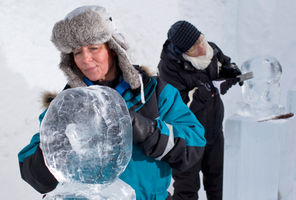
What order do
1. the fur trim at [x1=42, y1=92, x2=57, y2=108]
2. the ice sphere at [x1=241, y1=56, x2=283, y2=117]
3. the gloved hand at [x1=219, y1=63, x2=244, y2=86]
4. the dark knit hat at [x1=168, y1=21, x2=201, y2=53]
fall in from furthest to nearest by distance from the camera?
1. the gloved hand at [x1=219, y1=63, x2=244, y2=86]
2. the dark knit hat at [x1=168, y1=21, x2=201, y2=53]
3. the ice sphere at [x1=241, y1=56, x2=283, y2=117]
4. the fur trim at [x1=42, y1=92, x2=57, y2=108]

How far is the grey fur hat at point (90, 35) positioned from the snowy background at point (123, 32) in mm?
259

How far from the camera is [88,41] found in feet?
2.82

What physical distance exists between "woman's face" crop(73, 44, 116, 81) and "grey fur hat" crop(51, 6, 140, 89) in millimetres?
21

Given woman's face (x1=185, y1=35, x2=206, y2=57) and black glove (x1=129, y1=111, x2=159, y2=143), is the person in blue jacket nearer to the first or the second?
black glove (x1=129, y1=111, x2=159, y2=143)

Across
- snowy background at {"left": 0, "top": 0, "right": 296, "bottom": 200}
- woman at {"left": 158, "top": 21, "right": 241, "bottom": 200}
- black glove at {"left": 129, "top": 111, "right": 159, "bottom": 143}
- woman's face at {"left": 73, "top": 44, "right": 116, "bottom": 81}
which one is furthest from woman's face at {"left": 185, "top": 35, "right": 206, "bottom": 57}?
black glove at {"left": 129, "top": 111, "right": 159, "bottom": 143}

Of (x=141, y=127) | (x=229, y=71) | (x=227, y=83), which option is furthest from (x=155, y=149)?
(x=229, y=71)

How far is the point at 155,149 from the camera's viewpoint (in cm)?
81

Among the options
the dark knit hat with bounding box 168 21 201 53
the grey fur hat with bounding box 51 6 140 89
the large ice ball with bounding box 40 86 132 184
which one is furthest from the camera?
the dark knit hat with bounding box 168 21 201 53

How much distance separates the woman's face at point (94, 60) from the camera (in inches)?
34.3

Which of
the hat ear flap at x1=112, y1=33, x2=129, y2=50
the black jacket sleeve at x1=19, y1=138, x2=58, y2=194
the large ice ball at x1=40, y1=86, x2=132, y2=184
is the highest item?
the hat ear flap at x1=112, y1=33, x2=129, y2=50

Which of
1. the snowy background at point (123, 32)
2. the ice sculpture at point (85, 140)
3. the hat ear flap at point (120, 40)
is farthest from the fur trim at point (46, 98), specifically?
A: the ice sculpture at point (85, 140)

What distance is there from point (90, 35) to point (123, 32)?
2024 mm

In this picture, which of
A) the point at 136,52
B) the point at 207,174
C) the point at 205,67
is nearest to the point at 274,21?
the point at 136,52

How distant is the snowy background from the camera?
204 centimetres
